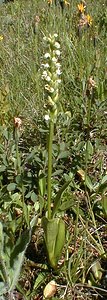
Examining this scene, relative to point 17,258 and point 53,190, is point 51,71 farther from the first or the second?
point 53,190

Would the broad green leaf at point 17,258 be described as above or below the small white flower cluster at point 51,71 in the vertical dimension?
below

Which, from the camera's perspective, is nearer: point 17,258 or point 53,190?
point 17,258

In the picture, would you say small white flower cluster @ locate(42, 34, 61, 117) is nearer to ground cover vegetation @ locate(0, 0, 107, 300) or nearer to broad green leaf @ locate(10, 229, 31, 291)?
ground cover vegetation @ locate(0, 0, 107, 300)

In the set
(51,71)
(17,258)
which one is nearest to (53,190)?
(17,258)

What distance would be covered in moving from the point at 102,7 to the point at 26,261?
10.2ft

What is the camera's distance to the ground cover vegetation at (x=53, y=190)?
3.41 feet

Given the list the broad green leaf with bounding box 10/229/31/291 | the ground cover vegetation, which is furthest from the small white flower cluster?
the broad green leaf with bounding box 10/229/31/291

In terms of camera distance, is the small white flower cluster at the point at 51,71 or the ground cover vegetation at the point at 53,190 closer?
the small white flower cluster at the point at 51,71

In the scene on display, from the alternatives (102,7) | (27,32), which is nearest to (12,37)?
(27,32)

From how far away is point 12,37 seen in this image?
321cm

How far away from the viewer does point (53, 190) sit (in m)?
1.45

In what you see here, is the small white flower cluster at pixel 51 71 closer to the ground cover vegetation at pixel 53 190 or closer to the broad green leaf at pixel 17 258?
the ground cover vegetation at pixel 53 190

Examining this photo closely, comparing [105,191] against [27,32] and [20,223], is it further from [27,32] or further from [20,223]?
[27,32]

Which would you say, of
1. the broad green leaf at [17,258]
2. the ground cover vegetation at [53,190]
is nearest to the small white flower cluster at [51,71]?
the ground cover vegetation at [53,190]
